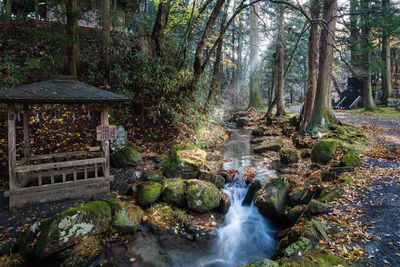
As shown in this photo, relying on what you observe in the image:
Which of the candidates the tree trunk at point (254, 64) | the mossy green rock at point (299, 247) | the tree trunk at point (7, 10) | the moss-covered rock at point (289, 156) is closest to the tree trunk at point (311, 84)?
the moss-covered rock at point (289, 156)

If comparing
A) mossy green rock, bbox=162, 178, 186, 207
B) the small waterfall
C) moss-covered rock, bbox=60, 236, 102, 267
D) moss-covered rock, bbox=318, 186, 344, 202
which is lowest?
the small waterfall

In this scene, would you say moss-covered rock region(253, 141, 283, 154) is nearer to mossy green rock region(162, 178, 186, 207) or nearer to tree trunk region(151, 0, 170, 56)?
mossy green rock region(162, 178, 186, 207)

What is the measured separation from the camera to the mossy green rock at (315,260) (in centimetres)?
367

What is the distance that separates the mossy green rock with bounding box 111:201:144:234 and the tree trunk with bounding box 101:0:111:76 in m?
7.17

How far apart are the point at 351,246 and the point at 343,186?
8.06ft

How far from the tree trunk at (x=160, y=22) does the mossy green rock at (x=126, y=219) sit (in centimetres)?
853

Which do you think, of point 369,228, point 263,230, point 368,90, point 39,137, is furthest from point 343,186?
point 368,90

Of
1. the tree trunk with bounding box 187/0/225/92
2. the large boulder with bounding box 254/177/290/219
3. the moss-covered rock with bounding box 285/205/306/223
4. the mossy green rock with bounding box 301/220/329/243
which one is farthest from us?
the tree trunk with bounding box 187/0/225/92

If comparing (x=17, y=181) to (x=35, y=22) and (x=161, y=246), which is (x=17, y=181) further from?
(x=35, y=22)

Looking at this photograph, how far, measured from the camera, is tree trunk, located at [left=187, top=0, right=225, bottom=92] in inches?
376

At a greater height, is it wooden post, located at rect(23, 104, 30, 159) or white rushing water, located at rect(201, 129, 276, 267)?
wooden post, located at rect(23, 104, 30, 159)

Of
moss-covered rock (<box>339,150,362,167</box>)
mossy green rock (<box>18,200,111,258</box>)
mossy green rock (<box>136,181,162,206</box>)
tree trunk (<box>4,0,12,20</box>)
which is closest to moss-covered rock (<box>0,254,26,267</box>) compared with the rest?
mossy green rock (<box>18,200,111,258</box>)

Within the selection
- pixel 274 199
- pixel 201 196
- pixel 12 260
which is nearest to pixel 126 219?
pixel 201 196

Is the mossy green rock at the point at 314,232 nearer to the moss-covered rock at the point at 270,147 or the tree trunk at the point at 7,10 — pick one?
the moss-covered rock at the point at 270,147
